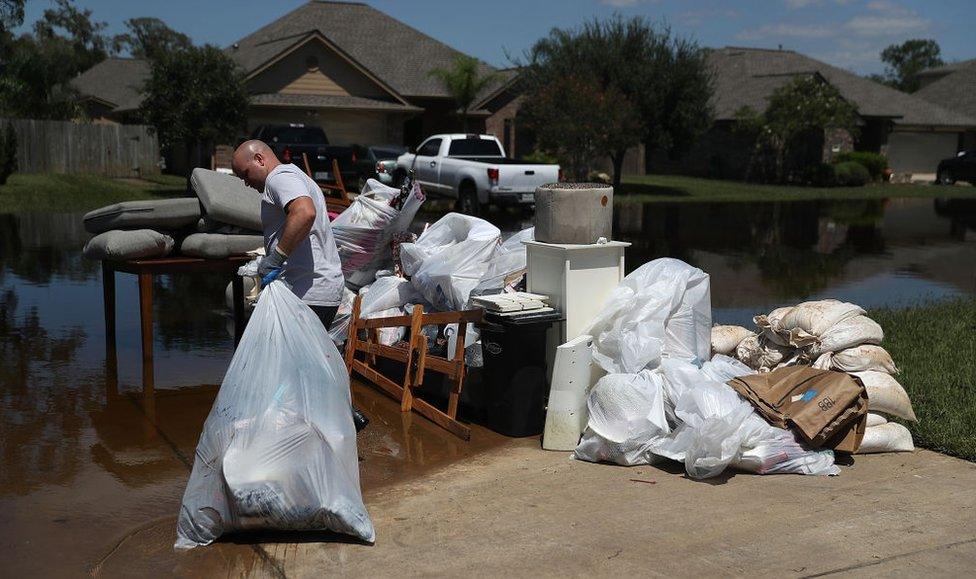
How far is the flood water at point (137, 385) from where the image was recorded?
4.51 m

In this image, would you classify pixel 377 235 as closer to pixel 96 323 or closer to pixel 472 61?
pixel 96 323

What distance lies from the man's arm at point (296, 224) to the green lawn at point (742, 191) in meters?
24.9

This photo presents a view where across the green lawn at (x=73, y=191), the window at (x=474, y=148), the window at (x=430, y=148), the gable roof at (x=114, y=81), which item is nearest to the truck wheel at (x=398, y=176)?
the window at (x=430, y=148)

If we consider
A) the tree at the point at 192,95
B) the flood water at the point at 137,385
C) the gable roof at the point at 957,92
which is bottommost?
the flood water at the point at 137,385

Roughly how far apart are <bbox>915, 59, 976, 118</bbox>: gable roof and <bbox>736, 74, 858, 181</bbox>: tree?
14474 mm

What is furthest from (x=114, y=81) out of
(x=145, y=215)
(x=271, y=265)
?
(x=271, y=265)

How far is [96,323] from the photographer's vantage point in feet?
30.7

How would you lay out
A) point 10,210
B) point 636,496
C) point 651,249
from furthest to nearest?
point 10,210, point 651,249, point 636,496

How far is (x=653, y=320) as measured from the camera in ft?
19.9

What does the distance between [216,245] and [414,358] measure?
1.90 metres

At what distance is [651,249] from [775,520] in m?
12.1

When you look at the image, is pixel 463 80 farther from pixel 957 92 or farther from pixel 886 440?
pixel 886 440

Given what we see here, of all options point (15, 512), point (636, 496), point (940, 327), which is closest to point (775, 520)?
point (636, 496)

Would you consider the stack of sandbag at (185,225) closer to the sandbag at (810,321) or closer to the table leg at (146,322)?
the table leg at (146,322)
